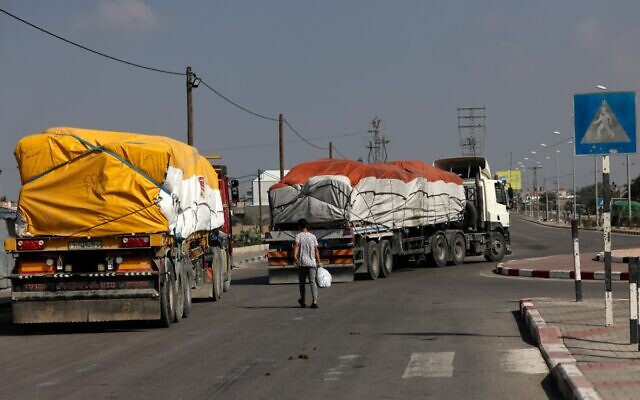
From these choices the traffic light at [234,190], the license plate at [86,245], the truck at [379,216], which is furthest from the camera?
the traffic light at [234,190]

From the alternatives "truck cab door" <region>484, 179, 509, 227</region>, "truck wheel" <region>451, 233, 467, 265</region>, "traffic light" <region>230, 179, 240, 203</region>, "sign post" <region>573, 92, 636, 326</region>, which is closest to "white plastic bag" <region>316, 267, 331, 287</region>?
"sign post" <region>573, 92, 636, 326</region>

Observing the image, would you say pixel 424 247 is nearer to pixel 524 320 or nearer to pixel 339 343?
pixel 524 320

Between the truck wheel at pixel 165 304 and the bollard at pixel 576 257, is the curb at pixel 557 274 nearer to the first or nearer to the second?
the bollard at pixel 576 257

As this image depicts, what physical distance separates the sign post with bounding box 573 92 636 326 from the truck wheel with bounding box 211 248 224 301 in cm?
1097

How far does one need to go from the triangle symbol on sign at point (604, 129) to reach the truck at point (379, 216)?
13691 mm

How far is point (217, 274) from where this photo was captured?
76.7 ft

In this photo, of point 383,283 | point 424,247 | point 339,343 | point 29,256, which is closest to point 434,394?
point 339,343

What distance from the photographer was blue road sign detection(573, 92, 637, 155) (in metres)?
13.8

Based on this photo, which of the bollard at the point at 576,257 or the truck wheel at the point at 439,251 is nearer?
the bollard at the point at 576,257

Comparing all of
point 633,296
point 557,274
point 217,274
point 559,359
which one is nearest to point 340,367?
point 559,359

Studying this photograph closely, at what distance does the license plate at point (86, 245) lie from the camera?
16359 mm

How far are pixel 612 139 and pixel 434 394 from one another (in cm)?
571

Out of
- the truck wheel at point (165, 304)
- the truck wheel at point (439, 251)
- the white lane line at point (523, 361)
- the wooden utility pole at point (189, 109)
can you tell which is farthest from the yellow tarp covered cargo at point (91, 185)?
the wooden utility pole at point (189, 109)

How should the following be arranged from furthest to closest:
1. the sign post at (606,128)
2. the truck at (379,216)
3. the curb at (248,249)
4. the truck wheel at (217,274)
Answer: the curb at (248,249)
the truck at (379,216)
the truck wheel at (217,274)
the sign post at (606,128)
